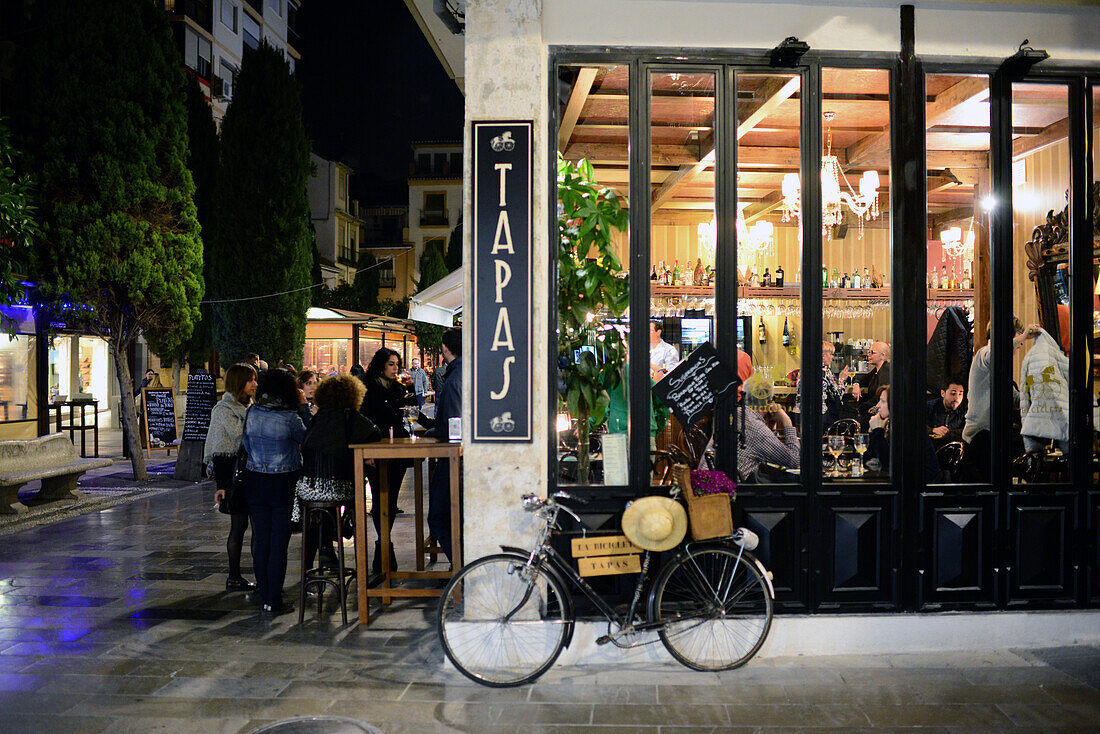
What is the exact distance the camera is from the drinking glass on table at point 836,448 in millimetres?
5594

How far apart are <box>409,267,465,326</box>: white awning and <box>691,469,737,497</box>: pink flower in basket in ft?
14.3

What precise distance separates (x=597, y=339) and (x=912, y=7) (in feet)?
10.1

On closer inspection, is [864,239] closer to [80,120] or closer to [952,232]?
[952,232]

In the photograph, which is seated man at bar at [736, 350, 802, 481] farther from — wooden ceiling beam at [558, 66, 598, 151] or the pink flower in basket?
wooden ceiling beam at [558, 66, 598, 151]

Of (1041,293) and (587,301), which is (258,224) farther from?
(1041,293)

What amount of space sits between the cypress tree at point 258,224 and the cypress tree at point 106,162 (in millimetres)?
7732

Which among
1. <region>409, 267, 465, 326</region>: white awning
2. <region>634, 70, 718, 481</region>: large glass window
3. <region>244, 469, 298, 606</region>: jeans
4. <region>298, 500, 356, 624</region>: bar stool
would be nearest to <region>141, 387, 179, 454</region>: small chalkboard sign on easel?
<region>409, 267, 465, 326</region>: white awning

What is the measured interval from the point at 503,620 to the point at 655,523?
109cm

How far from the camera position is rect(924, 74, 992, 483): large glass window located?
18.7 feet

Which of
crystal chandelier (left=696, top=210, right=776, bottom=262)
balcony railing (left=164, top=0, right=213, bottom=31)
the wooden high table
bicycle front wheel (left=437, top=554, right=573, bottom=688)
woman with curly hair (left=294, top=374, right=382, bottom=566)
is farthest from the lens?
balcony railing (left=164, top=0, right=213, bottom=31)

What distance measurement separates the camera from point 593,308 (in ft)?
18.3

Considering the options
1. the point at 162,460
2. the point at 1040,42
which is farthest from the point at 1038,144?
the point at 162,460

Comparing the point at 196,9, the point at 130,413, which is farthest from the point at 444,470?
the point at 196,9

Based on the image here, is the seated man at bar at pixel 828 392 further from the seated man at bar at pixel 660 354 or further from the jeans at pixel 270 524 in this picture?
the jeans at pixel 270 524
